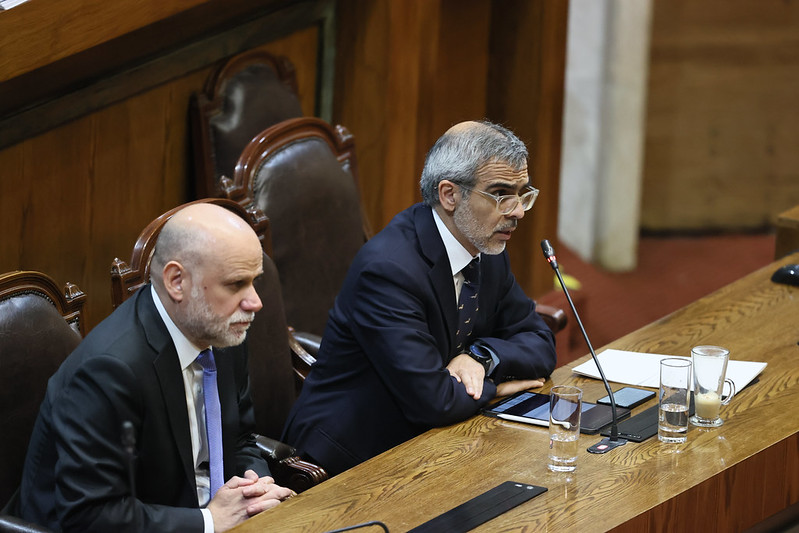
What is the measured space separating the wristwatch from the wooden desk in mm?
192

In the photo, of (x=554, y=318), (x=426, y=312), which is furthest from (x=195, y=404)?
(x=554, y=318)

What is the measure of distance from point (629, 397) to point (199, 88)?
1.95 m

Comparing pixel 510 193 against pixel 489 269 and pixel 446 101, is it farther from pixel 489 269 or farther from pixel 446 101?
pixel 446 101

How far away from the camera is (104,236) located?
11.9 ft

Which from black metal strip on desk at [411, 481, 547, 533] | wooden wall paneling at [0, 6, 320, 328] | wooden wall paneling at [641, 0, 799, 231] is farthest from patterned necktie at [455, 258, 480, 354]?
wooden wall paneling at [641, 0, 799, 231]

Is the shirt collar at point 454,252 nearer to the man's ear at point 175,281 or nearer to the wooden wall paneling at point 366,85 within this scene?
the man's ear at point 175,281

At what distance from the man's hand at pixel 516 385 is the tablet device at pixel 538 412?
0.02 meters

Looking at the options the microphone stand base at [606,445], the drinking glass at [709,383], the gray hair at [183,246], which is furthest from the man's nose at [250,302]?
the drinking glass at [709,383]

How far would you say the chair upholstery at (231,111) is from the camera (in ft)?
12.6

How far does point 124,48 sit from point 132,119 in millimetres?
339

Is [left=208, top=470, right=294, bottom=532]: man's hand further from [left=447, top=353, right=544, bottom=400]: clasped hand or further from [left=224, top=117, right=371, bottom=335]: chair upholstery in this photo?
[left=224, top=117, right=371, bottom=335]: chair upholstery

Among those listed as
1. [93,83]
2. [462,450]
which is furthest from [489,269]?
[93,83]

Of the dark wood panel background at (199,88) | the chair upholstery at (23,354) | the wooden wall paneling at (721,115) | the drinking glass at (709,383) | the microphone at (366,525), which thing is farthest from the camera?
the wooden wall paneling at (721,115)

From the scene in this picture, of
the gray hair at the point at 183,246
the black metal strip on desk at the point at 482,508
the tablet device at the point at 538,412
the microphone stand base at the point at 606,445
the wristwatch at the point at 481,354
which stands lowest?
the black metal strip on desk at the point at 482,508
